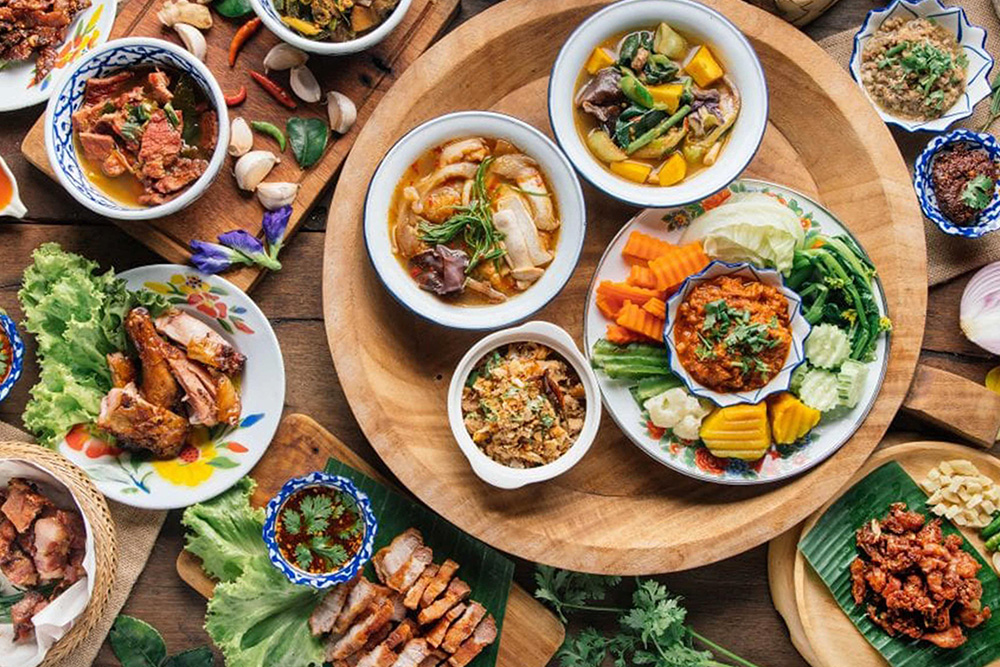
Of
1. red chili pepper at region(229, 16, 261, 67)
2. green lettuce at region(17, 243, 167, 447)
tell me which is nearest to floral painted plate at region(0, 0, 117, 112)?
red chili pepper at region(229, 16, 261, 67)

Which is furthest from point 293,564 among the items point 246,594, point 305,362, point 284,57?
point 284,57

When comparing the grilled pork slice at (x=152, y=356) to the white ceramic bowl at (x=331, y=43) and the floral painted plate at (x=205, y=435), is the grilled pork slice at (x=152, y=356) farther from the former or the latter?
the white ceramic bowl at (x=331, y=43)

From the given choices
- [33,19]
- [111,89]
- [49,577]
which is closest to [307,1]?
[111,89]

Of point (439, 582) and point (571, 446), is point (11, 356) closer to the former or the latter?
point (439, 582)

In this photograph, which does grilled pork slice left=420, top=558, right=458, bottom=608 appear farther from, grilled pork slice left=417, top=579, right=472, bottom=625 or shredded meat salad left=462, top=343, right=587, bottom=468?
shredded meat salad left=462, top=343, right=587, bottom=468

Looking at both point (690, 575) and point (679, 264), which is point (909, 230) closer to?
point (679, 264)

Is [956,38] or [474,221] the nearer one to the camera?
[474,221]
